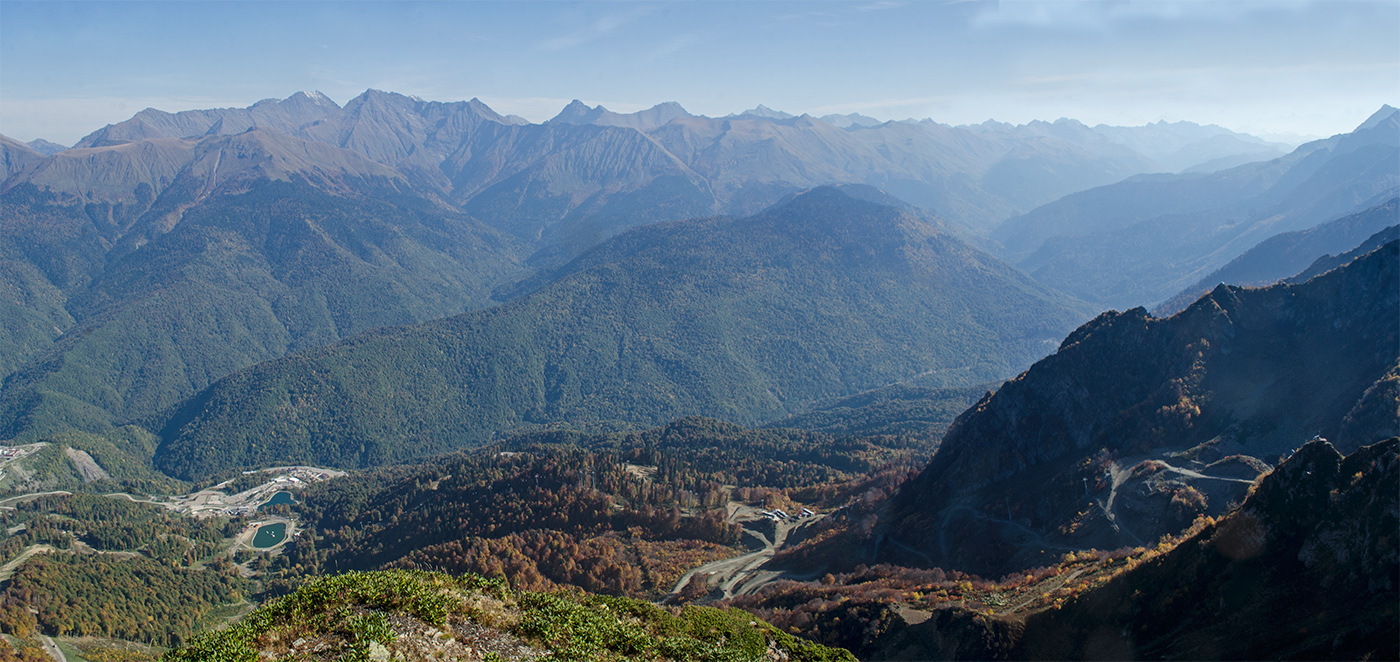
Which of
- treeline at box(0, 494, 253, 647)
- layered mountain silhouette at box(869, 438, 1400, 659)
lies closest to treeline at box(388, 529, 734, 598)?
treeline at box(0, 494, 253, 647)

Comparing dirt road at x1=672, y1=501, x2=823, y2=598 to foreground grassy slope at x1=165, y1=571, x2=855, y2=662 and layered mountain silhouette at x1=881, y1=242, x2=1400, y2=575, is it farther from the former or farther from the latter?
foreground grassy slope at x1=165, y1=571, x2=855, y2=662

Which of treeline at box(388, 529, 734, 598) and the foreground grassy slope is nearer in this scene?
the foreground grassy slope

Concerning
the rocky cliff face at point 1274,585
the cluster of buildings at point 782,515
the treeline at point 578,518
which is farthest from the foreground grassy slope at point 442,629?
the cluster of buildings at point 782,515

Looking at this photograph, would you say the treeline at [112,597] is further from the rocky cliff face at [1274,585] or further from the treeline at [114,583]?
the rocky cliff face at [1274,585]

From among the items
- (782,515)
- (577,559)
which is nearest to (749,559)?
(782,515)

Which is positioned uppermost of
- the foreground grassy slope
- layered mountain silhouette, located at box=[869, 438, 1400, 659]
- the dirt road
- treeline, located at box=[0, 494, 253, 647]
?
the foreground grassy slope

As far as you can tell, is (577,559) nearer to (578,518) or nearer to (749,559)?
(578,518)

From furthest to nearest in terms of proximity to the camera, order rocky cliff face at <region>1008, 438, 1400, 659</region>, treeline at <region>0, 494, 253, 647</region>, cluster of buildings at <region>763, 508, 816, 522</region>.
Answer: cluster of buildings at <region>763, 508, 816, 522</region>
treeline at <region>0, 494, 253, 647</region>
rocky cliff face at <region>1008, 438, 1400, 659</region>

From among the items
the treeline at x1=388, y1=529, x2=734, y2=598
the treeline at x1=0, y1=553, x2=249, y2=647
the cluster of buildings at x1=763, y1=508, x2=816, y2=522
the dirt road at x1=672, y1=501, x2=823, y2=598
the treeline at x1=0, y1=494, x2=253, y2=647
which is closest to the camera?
the dirt road at x1=672, y1=501, x2=823, y2=598

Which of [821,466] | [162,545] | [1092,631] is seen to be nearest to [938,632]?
[1092,631]
